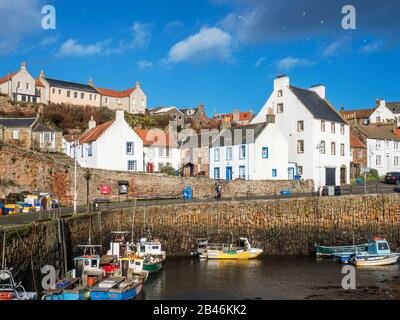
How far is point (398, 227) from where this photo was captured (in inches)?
1124

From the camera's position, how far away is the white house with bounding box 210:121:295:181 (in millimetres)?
38375

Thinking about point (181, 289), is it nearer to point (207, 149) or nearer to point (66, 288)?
point (66, 288)

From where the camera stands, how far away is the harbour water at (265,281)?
17.7m

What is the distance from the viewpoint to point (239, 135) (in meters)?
40.3

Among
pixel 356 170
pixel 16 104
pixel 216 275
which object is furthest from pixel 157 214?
pixel 16 104

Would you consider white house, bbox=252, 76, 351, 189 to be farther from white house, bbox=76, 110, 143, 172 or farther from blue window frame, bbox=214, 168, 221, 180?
white house, bbox=76, 110, 143, 172

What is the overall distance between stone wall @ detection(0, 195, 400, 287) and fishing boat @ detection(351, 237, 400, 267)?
3047mm

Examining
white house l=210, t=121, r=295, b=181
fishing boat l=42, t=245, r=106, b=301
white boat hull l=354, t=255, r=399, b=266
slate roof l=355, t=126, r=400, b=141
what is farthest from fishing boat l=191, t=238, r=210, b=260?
slate roof l=355, t=126, r=400, b=141

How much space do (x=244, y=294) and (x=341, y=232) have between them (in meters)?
13.0

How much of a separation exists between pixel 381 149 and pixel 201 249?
112 feet

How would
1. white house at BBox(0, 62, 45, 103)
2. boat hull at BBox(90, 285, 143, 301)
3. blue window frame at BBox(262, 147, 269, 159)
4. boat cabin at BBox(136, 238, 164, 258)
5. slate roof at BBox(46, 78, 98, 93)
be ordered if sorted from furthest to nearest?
1. slate roof at BBox(46, 78, 98, 93)
2. white house at BBox(0, 62, 45, 103)
3. blue window frame at BBox(262, 147, 269, 159)
4. boat cabin at BBox(136, 238, 164, 258)
5. boat hull at BBox(90, 285, 143, 301)

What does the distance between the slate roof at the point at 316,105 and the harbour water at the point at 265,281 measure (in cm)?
1887

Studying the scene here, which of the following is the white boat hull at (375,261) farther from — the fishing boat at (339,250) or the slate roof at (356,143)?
the slate roof at (356,143)

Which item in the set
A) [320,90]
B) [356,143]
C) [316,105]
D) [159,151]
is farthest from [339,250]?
[356,143]
